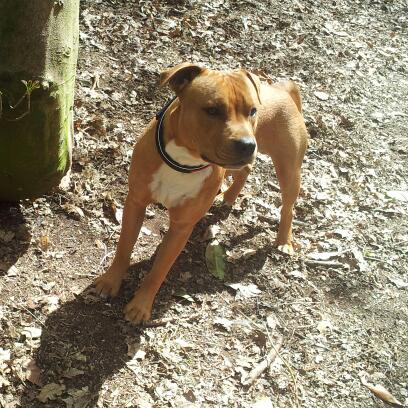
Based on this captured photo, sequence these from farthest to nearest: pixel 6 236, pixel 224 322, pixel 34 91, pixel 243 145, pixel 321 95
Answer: pixel 321 95 → pixel 224 322 → pixel 6 236 → pixel 34 91 → pixel 243 145

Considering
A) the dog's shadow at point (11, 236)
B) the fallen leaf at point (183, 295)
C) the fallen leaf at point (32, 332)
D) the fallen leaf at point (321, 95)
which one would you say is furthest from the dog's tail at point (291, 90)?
the fallen leaf at point (32, 332)

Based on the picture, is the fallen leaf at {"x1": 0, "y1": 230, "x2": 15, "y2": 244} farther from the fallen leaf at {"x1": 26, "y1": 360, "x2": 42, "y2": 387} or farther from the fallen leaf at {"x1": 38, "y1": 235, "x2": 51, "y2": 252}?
the fallen leaf at {"x1": 26, "y1": 360, "x2": 42, "y2": 387}

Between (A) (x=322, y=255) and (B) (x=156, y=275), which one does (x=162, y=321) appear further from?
(A) (x=322, y=255)

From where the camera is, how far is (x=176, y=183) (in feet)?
11.9

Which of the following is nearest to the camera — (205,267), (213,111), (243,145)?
(243,145)

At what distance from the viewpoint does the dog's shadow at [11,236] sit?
4.11 metres

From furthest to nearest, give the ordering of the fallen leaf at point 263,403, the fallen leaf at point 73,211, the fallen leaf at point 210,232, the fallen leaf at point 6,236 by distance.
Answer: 1. the fallen leaf at point 210,232
2. the fallen leaf at point 73,211
3. the fallen leaf at point 6,236
4. the fallen leaf at point 263,403

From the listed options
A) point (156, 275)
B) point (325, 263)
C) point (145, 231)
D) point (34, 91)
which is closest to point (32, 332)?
point (156, 275)

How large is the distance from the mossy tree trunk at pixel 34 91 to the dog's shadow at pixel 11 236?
0.59ft

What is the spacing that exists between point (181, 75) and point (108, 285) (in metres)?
1.74

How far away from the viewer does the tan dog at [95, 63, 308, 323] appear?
3312 millimetres

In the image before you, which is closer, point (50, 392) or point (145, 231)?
point (50, 392)

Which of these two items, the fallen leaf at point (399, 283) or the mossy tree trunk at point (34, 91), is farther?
the fallen leaf at point (399, 283)

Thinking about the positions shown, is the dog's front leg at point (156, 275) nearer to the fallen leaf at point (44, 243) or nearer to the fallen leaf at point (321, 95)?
the fallen leaf at point (44, 243)
